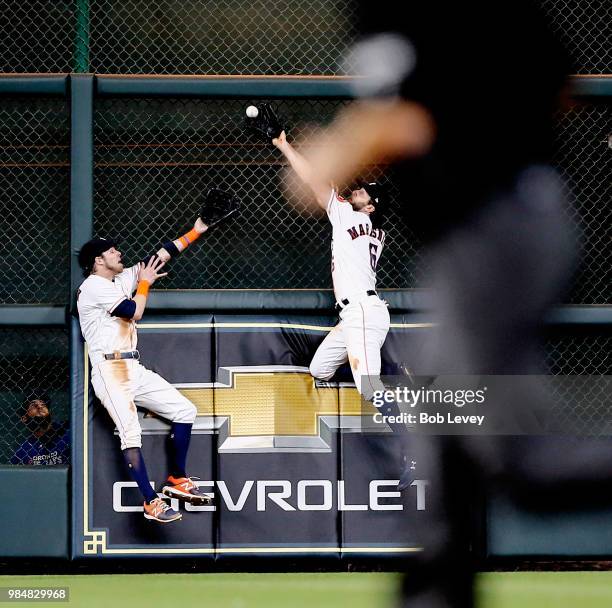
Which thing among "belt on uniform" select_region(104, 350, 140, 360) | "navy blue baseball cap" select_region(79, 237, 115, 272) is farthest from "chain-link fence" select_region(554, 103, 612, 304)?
"navy blue baseball cap" select_region(79, 237, 115, 272)

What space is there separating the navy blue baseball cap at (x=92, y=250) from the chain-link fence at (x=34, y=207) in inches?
43.6

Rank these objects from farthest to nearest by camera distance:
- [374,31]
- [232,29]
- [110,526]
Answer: [232,29] → [110,526] → [374,31]

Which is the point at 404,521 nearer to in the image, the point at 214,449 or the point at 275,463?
the point at 275,463

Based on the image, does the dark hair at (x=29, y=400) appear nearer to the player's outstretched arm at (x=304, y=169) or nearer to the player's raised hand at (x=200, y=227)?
the player's raised hand at (x=200, y=227)

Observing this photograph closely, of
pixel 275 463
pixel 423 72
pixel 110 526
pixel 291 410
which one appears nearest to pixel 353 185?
pixel 291 410

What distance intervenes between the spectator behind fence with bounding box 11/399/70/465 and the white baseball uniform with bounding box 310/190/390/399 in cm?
158

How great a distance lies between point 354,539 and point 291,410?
0.82m

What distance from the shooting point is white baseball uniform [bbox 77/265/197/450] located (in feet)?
15.5


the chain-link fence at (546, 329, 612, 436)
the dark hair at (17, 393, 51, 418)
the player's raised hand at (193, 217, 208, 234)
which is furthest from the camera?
the dark hair at (17, 393, 51, 418)

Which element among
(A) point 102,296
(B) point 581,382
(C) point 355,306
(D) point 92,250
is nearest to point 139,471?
(A) point 102,296

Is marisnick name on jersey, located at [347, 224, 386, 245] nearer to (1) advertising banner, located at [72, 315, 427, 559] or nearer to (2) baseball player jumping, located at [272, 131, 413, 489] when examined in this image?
(2) baseball player jumping, located at [272, 131, 413, 489]

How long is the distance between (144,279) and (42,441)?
121cm

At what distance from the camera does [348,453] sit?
15.9ft

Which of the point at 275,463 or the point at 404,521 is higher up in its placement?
the point at 275,463
